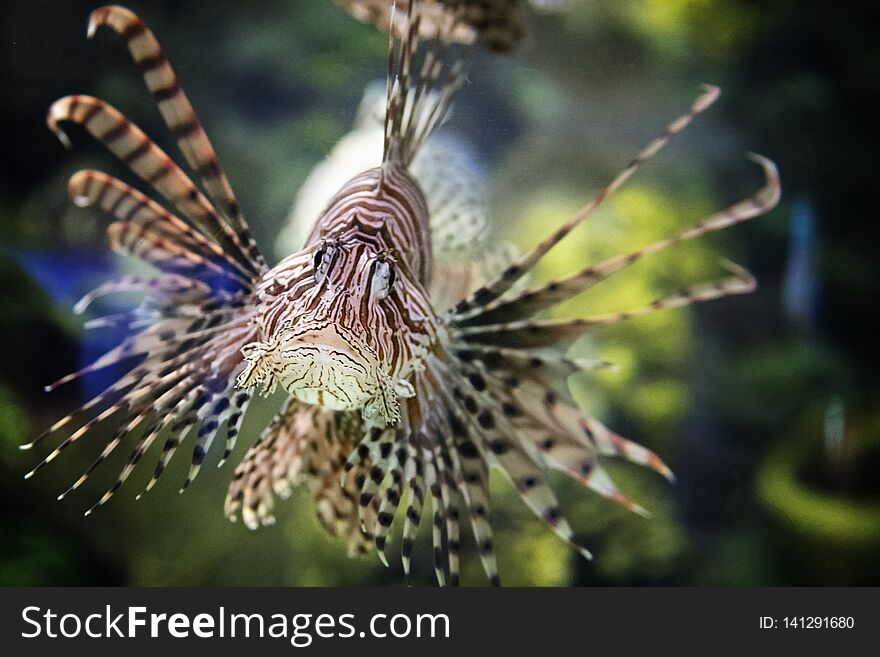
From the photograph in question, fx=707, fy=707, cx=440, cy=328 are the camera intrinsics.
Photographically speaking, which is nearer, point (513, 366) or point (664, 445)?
point (513, 366)

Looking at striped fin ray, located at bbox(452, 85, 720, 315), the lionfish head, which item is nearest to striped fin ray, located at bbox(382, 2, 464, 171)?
the lionfish head

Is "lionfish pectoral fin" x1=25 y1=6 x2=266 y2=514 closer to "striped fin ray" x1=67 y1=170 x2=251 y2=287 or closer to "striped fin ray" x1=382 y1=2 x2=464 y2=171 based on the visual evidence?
"striped fin ray" x1=67 y1=170 x2=251 y2=287

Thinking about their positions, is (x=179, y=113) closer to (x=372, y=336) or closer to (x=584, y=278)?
(x=372, y=336)

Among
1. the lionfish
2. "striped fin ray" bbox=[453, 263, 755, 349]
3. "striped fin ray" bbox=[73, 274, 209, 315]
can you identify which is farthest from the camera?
"striped fin ray" bbox=[73, 274, 209, 315]

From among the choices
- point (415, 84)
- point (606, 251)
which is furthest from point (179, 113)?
point (606, 251)

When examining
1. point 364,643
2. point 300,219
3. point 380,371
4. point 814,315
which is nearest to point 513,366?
point 380,371

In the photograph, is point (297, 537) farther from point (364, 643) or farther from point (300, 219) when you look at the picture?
point (300, 219)

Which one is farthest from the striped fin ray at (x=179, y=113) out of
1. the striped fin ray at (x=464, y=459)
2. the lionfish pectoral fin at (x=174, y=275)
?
the striped fin ray at (x=464, y=459)
